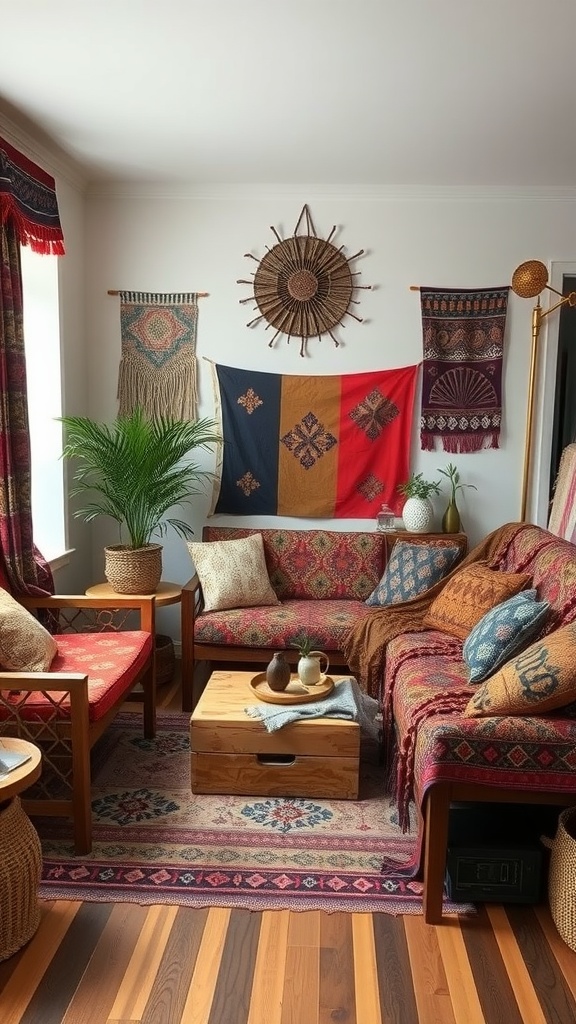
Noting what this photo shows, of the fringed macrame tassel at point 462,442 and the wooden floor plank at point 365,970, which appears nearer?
the wooden floor plank at point 365,970

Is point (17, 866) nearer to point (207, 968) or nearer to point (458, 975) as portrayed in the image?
point (207, 968)

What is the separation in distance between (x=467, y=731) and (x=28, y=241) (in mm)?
2755

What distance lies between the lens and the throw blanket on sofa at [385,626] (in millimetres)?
3244

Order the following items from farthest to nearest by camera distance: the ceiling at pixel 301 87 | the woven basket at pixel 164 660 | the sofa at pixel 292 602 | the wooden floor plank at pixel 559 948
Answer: the woven basket at pixel 164 660, the sofa at pixel 292 602, the ceiling at pixel 301 87, the wooden floor plank at pixel 559 948

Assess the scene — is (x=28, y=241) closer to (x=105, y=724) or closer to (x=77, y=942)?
(x=105, y=724)

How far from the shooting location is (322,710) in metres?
2.71

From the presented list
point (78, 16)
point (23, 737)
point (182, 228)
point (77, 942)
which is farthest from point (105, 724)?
point (182, 228)

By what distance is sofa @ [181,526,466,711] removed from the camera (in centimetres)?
350

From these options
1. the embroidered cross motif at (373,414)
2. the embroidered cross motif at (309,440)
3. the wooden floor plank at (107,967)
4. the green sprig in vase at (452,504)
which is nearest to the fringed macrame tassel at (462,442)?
the green sprig in vase at (452,504)

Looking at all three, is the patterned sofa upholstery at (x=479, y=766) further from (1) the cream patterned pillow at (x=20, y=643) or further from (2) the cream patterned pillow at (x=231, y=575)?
(2) the cream patterned pillow at (x=231, y=575)

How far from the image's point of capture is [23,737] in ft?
7.91

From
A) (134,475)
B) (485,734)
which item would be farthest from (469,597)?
(134,475)

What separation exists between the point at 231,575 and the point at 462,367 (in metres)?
1.74

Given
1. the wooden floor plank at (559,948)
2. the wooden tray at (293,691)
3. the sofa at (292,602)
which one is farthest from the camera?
the sofa at (292,602)
